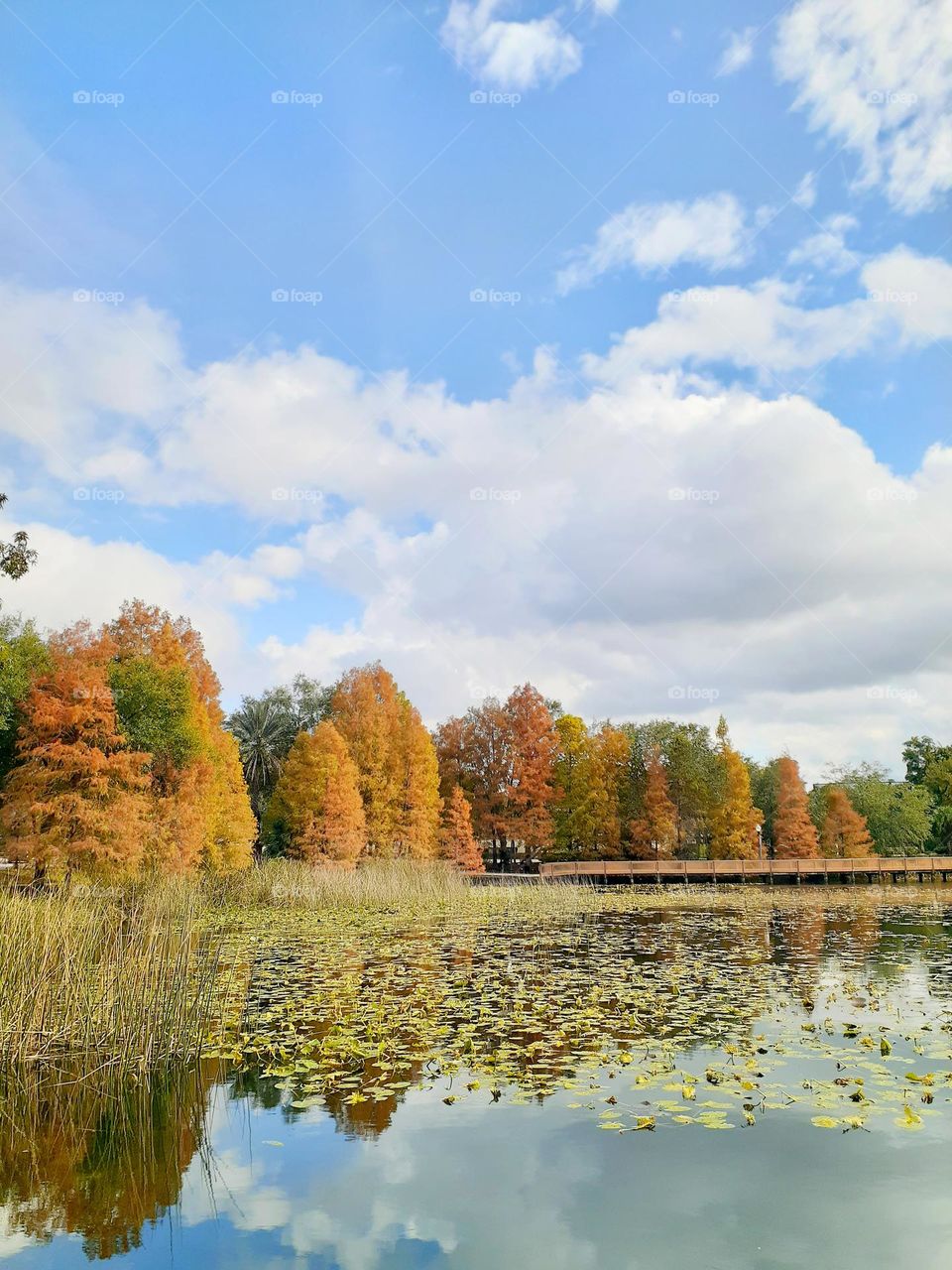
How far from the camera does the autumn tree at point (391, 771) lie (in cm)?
4362

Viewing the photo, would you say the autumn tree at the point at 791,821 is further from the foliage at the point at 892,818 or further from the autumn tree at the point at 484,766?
the autumn tree at the point at 484,766

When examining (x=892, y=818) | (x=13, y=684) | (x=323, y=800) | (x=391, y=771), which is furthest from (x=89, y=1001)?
(x=892, y=818)

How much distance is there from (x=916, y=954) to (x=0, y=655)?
81.1ft

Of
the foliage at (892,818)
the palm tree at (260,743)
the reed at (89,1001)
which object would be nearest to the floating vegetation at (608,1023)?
the reed at (89,1001)

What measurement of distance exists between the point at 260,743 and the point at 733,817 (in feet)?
99.9

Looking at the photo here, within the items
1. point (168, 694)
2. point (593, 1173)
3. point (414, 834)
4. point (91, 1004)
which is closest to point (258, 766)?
point (414, 834)

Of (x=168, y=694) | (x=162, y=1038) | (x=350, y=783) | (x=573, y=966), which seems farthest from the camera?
(x=350, y=783)

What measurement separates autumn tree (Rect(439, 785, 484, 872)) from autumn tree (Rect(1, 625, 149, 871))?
2377cm

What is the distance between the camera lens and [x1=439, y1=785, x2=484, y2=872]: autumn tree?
4650 centimetres

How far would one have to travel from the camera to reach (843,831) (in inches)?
2274

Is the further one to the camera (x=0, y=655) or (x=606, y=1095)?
(x=0, y=655)

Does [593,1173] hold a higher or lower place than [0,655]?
lower

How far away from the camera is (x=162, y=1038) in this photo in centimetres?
810

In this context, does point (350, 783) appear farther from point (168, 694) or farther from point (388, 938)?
point (388, 938)
